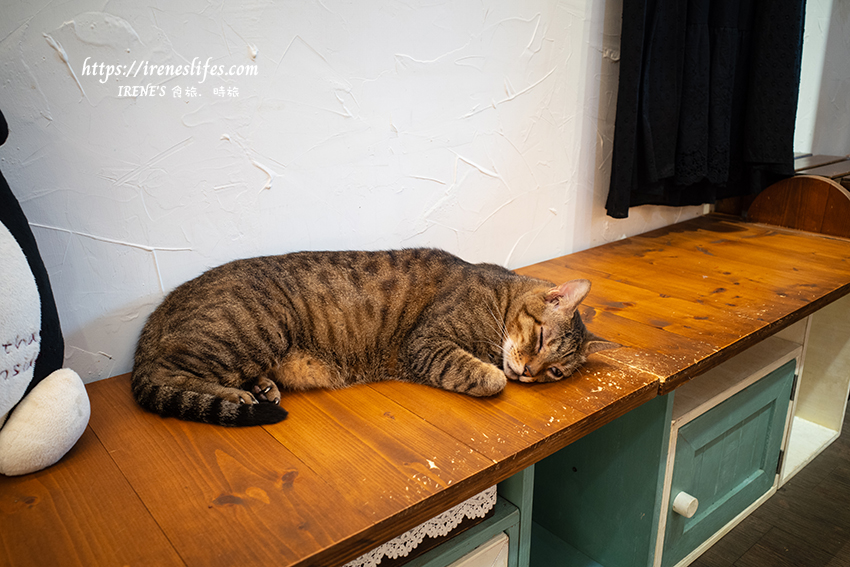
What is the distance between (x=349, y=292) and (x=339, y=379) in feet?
0.63

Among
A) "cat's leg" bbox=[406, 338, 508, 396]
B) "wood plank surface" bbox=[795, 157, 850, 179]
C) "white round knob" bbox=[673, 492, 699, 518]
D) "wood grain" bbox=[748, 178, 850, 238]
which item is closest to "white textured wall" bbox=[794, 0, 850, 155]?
"wood plank surface" bbox=[795, 157, 850, 179]

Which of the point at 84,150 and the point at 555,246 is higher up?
the point at 84,150

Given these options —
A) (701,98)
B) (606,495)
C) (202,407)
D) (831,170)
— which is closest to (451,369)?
(202,407)

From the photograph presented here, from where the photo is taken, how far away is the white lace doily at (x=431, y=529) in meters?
0.83

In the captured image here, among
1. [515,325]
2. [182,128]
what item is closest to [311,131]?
[182,128]

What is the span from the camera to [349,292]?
3.97ft

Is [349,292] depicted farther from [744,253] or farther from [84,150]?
[744,253]

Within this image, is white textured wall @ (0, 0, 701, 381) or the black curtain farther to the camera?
the black curtain

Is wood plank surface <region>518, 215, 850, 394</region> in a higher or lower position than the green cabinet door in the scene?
higher

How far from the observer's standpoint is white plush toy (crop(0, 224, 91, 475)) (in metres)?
0.78

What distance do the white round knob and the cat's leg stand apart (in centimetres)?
60

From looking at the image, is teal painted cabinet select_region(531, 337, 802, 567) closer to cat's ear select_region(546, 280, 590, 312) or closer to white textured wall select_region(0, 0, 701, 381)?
cat's ear select_region(546, 280, 590, 312)

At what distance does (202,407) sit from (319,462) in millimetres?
232

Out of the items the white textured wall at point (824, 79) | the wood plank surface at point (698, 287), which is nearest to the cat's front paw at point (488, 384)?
the wood plank surface at point (698, 287)
